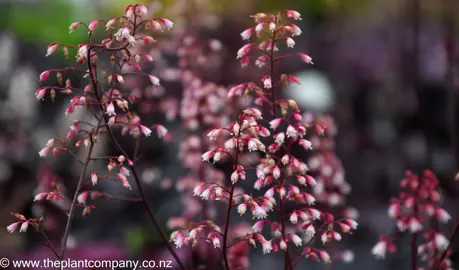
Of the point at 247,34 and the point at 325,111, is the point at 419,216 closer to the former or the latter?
the point at 247,34

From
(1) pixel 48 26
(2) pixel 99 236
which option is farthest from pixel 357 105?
(1) pixel 48 26

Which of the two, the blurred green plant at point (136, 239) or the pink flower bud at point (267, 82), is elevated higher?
the pink flower bud at point (267, 82)

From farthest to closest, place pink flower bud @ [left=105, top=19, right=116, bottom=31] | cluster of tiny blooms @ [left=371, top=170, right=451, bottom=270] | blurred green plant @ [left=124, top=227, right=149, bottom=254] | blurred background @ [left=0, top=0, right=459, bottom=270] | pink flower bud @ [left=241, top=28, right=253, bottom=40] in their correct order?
blurred green plant @ [left=124, top=227, right=149, bottom=254] < blurred background @ [left=0, top=0, right=459, bottom=270] < cluster of tiny blooms @ [left=371, top=170, right=451, bottom=270] < pink flower bud @ [left=241, top=28, right=253, bottom=40] < pink flower bud @ [left=105, top=19, right=116, bottom=31]

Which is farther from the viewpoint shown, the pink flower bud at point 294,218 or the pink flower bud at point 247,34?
the pink flower bud at point 247,34

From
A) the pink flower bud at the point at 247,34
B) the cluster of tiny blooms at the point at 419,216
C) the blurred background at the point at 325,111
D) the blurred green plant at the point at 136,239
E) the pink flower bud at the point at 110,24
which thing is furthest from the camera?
the blurred green plant at the point at 136,239

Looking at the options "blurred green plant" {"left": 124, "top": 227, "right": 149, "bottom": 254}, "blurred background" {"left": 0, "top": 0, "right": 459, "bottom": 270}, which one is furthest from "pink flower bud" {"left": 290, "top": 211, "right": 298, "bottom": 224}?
"blurred green plant" {"left": 124, "top": 227, "right": 149, "bottom": 254}

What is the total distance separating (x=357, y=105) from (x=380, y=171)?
1033 millimetres

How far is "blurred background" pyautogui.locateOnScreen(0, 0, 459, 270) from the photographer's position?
3.49 meters

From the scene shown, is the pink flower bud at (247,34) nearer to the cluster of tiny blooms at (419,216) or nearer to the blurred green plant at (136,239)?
the cluster of tiny blooms at (419,216)

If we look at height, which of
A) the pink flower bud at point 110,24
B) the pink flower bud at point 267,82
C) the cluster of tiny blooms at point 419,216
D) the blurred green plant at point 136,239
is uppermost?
the pink flower bud at point 110,24

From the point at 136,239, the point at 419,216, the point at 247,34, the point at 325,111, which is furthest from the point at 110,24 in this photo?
the point at 325,111

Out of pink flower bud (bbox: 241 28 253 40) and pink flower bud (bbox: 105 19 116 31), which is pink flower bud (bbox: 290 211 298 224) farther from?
pink flower bud (bbox: 105 19 116 31)

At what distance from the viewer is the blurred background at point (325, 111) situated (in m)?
3.49

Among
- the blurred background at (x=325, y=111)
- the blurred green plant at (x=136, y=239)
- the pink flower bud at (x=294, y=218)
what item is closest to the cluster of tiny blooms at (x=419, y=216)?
the pink flower bud at (x=294, y=218)
